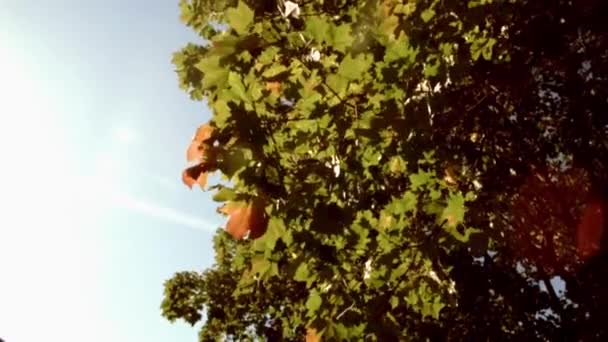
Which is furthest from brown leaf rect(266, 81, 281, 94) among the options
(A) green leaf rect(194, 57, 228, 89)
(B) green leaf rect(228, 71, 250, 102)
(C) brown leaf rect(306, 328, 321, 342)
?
(C) brown leaf rect(306, 328, 321, 342)

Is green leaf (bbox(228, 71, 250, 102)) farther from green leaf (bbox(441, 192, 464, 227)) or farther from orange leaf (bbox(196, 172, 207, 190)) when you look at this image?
green leaf (bbox(441, 192, 464, 227))

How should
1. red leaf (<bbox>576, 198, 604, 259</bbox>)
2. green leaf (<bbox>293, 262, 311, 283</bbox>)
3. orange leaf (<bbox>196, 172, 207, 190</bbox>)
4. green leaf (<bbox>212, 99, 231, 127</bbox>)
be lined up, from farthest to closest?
red leaf (<bbox>576, 198, 604, 259</bbox>)
green leaf (<bbox>293, 262, 311, 283</bbox>)
orange leaf (<bbox>196, 172, 207, 190</bbox>)
green leaf (<bbox>212, 99, 231, 127</bbox>)

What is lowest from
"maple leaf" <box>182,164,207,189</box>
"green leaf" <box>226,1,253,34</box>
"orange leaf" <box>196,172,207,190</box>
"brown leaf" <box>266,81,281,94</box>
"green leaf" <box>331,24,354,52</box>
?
"maple leaf" <box>182,164,207,189</box>

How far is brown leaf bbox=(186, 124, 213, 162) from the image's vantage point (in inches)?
114

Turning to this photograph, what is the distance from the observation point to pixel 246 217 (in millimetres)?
2746

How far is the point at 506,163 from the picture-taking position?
938cm

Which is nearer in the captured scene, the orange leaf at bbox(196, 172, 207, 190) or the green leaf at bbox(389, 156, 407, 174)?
the orange leaf at bbox(196, 172, 207, 190)

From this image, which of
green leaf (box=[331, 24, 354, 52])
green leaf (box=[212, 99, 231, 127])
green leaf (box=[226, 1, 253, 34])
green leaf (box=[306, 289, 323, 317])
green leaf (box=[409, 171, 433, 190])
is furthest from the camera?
green leaf (box=[409, 171, 433, 190])

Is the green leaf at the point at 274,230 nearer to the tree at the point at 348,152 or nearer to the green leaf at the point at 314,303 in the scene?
the tree at the point at 348,152

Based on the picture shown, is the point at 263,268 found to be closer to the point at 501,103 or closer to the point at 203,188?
the point at 203,188

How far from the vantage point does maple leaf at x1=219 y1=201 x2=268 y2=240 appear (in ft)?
8.95

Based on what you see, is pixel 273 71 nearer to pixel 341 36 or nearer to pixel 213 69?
pixel 213 69

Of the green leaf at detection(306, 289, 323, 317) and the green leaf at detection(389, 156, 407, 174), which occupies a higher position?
the green leaf at detection(389, 156, 407, 174)

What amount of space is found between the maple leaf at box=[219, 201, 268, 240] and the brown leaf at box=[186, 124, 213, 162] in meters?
0.36
